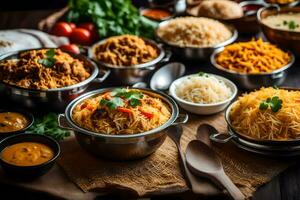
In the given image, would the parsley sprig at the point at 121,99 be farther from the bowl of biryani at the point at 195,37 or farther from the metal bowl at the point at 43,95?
the bowl of biryani at the point at 195,37

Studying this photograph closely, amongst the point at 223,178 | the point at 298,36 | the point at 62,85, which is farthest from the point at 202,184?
the point at 298,36

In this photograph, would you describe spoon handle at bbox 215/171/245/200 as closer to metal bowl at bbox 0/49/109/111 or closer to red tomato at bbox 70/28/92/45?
metal bowl at bbox 0/49/109/111

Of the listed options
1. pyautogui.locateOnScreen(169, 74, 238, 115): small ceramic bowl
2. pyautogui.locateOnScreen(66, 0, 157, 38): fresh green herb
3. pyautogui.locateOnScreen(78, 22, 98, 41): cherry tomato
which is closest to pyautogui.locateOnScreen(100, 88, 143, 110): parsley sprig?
pyautogui.locateOnScreen(169, 74, 238, 115): small ceramic bowl

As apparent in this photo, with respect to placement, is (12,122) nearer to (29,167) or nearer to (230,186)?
(29,167)

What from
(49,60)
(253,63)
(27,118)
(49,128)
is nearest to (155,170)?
(49,128)

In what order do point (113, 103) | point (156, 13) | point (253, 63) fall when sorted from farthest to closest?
1. point (156, 13)
2. point (253, 63)
3. point (113, 103)

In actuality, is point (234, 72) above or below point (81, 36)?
below
